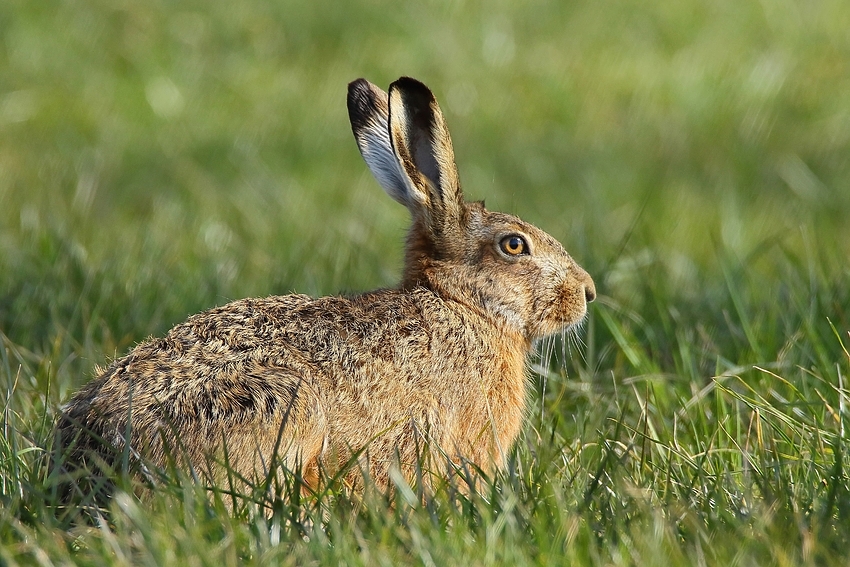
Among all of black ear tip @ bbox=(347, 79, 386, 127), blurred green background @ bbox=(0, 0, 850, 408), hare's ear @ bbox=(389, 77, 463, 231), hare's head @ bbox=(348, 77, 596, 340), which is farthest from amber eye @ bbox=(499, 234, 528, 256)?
black ear tip @ bbox=(347, 79, 386, 127)

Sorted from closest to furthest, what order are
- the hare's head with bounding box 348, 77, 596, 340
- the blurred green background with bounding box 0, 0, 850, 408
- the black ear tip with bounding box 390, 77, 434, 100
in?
the black ear tip with bounding box 390, 77, 434, 100 → the hare's head with bounding box 348, 77, 596, 340 → the blurred green background with bounding box 0, 0, 850, 408

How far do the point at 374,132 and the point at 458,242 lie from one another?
2.02 feet

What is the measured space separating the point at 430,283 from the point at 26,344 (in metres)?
1.91

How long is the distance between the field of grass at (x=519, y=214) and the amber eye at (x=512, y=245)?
527mm

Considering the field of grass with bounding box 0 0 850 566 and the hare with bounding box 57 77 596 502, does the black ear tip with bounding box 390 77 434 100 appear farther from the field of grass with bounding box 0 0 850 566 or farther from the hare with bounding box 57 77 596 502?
the field of grass with bounding box 0 0 850 566

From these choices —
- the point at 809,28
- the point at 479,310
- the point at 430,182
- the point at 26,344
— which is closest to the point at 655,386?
the point at 479,310

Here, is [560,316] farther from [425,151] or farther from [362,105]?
[362,105]

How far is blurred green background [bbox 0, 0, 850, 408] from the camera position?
593cm

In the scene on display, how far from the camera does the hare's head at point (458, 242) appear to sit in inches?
199

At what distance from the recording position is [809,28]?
11.2 m

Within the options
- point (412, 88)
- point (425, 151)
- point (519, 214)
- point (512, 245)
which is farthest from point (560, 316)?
point (519, 214)

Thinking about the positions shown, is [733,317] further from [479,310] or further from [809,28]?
[809,28]

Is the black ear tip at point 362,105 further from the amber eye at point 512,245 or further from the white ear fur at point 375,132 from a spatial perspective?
the amber eye at point 512,245

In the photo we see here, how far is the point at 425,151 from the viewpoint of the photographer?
5117mm
